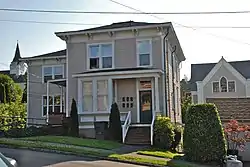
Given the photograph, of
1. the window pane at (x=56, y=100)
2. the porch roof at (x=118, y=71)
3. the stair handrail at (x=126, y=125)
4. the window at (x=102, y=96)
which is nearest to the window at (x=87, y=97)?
the window at (x=102, y=96)

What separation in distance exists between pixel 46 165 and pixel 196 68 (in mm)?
42911

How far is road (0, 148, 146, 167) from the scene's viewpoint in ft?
45.1

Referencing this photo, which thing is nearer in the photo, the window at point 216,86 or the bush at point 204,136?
Result: the bush at point 204,136

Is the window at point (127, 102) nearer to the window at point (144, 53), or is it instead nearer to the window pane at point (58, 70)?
the window at point (144, 53)

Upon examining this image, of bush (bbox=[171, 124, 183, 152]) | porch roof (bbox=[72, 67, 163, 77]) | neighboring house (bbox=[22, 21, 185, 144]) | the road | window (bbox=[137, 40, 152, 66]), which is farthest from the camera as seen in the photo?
window (bbox=[137, 40, 152, 66])

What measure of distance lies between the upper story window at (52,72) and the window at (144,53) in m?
8.42

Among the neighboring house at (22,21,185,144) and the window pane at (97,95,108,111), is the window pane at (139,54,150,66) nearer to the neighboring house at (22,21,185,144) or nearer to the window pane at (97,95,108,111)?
the neighboring house at (22,21,185,144)

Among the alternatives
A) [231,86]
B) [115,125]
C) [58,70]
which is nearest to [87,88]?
[115,125]

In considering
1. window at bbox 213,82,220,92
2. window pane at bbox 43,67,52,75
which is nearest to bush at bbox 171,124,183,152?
window pane at bbox 43,67,52,75

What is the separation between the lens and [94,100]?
2505cm

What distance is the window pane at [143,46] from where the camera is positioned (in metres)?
24.8

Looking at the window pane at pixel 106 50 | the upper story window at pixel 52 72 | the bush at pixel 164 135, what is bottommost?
the bush at pixel 164 135

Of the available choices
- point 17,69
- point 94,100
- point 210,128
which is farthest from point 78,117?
point 17,69

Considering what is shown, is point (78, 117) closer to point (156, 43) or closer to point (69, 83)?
point (69, 83)
